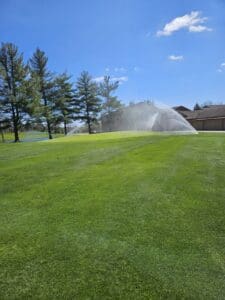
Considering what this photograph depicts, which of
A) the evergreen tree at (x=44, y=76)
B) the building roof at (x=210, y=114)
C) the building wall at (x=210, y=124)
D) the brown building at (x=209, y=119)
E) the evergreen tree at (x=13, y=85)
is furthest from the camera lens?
the building roof at (x=210, y=114)

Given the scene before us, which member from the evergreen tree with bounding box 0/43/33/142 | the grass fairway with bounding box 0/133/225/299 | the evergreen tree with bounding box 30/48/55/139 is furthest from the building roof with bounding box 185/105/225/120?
the grass fairway with bounding box 0/133/225/299

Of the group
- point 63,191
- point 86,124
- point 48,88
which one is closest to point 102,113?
point 86,124

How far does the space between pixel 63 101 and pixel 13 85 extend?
757 cm

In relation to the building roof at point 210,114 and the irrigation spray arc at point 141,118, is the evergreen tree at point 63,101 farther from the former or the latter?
the building roof at point 210,114

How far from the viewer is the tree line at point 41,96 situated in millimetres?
24578

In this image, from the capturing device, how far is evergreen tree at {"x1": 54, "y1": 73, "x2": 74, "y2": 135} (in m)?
31.5

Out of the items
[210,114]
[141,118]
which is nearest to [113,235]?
[141,118]

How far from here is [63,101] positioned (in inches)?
1240

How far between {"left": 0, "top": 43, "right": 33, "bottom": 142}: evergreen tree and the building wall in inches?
1036

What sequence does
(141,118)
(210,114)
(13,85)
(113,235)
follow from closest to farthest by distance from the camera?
(113,235) → (13,85) → (141,118) → (210,114)

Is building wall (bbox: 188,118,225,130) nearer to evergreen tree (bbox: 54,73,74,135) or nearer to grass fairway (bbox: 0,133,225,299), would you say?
evergreen tree (bbox: 54,73,74,135)

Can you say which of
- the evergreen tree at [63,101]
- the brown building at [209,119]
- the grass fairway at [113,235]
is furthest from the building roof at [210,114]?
the grass fairway at [113,235]

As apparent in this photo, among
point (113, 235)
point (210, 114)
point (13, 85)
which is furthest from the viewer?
point (210, 114)

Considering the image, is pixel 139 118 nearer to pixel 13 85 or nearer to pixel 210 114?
pixel 210 114
